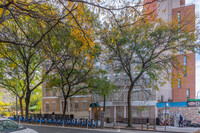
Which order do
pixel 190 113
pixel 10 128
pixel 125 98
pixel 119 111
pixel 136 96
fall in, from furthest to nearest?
pixel 119 111, pixel 125 98, pixel 136 96, pixel 190 113, pixel 10 128

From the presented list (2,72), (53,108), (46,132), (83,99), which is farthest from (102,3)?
(53,108)

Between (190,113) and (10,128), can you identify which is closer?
(10,128)

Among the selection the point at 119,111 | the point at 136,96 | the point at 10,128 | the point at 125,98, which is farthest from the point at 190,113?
the point at 10,128

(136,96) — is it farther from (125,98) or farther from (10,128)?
(10,128)

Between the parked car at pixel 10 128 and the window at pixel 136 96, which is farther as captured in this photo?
the window at pixel 136 96

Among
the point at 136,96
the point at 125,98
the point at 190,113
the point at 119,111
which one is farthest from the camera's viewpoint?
the point at 119,111

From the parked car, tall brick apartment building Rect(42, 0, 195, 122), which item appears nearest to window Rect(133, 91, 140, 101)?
tall brick apartment building Rect(42, 0, 195, 122)

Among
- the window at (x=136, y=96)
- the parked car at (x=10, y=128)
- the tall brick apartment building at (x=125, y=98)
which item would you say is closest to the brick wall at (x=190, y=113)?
the tall brick apartment building at (x=125, y=98)

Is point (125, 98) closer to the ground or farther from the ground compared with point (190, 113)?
farther from the ground

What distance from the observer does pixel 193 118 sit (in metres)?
33.3

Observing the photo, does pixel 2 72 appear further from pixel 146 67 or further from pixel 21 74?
pixel 146 67

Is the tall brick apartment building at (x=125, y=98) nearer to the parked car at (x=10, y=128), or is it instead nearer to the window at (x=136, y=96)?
the window at (x=136, y=96)

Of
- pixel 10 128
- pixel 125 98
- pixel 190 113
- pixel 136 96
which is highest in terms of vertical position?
pixel 10 128

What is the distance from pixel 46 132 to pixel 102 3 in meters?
12.9
